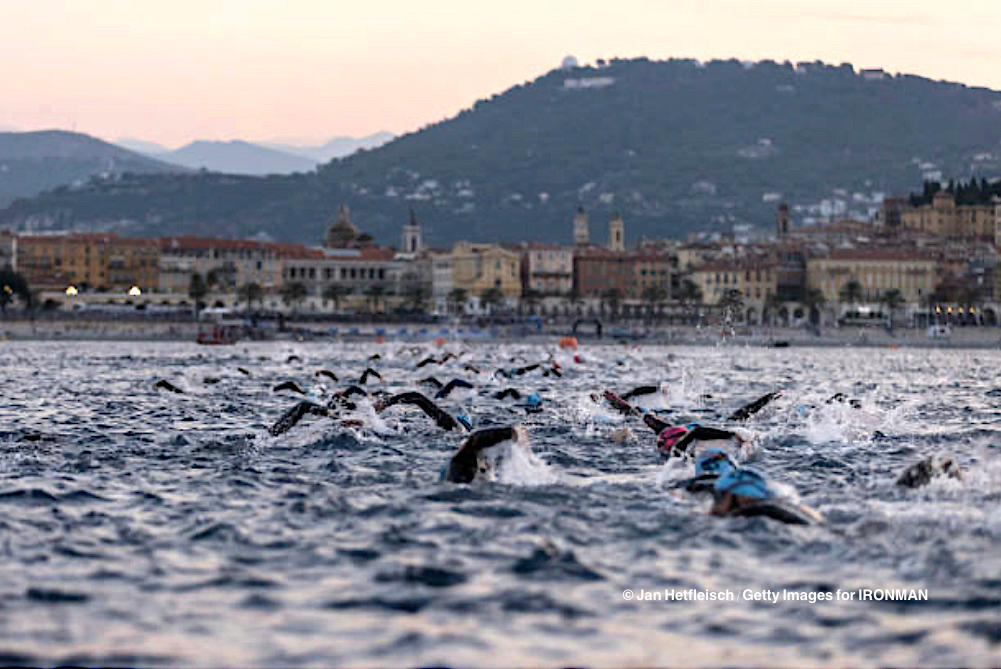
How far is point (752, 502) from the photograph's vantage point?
61.9 feet

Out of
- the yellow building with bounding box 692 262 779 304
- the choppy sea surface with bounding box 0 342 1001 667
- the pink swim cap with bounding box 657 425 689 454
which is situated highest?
the yellow building with bounding box 692 262 779 304

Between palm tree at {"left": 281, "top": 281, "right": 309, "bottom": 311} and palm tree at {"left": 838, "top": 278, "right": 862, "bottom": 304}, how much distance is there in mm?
58039

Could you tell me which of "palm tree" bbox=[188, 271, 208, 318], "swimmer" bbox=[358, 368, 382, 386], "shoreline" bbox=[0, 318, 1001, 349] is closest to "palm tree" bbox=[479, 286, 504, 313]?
"shoreline" bbox=[0, 318, 1001, 349]

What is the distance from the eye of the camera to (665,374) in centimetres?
7050

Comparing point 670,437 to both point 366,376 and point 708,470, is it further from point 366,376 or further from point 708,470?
point 366,376

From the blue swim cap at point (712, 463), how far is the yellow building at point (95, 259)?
174 m

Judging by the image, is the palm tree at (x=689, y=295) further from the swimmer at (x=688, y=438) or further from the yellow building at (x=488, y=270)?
the swimmer at (x=688, y=438)

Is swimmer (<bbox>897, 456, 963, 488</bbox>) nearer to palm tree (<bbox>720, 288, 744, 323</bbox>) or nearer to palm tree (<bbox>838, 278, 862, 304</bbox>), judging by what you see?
palm tree (<bbox>720, 288, 744, 323</bbox>)

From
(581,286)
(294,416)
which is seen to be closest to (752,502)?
(294,416)

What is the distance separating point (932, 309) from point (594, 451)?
502 feet

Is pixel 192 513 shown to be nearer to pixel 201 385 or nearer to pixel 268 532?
pixel 268 532

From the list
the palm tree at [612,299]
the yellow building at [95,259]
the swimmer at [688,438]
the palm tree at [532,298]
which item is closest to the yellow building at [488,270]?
the palm tree at [532,298]

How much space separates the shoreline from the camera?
13050 centimetres

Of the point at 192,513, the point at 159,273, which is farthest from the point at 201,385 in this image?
the point at 159,273
